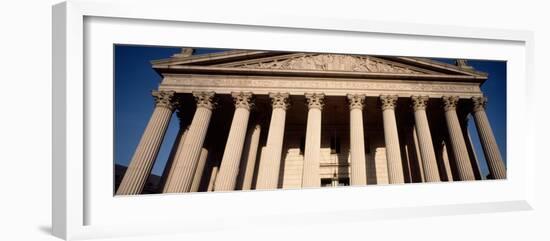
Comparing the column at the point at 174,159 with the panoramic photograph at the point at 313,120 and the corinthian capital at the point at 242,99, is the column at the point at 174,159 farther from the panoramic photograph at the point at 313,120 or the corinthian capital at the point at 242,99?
the corinthian capital at the point at 242,99

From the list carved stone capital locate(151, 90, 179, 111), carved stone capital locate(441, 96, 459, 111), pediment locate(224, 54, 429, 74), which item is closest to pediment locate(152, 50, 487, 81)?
pediment locate(224, 54, 429, 74)

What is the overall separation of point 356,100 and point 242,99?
529 centimetres

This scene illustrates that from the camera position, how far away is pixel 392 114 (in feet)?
70.2

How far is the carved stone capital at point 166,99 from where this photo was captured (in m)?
17.7

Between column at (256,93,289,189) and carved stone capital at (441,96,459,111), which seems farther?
carved stone capital at (441,96,459,111)

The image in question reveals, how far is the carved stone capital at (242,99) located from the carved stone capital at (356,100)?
466cm

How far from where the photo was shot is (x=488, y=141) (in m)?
20.2

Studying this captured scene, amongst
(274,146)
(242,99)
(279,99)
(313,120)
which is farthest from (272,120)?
(313,120)

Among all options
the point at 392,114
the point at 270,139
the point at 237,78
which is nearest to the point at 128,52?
the point at 237,78

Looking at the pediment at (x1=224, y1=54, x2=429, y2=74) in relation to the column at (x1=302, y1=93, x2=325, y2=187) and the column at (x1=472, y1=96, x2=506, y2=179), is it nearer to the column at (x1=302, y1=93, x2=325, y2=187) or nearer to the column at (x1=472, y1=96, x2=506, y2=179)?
the column at (x1=302, y1=93, x2=325, y2=187)

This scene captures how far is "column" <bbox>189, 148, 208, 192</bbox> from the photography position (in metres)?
18.6

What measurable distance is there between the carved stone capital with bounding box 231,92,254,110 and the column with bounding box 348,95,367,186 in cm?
466

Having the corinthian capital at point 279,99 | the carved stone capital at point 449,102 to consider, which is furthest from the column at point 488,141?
the corinthian capital at point 279,99

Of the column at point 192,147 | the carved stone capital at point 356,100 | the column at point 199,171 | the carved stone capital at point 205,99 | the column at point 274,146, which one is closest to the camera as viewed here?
the column at point 192,147
